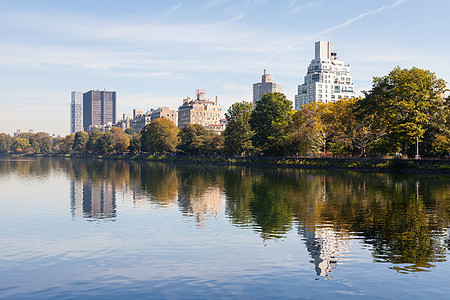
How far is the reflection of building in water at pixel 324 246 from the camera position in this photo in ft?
62.9

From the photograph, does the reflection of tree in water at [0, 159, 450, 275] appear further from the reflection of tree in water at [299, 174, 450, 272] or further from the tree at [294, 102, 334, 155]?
the tree at [294, 102, 334, 155]

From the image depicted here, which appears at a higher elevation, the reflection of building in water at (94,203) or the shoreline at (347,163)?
the shoreline at (347,163)

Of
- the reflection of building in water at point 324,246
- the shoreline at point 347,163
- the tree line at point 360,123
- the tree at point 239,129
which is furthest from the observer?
the tree at point 239,129

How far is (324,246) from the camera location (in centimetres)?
2248

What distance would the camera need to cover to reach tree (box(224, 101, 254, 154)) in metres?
126

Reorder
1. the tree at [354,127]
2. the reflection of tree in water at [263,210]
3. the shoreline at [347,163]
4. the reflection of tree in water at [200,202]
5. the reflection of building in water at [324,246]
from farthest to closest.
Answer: the tree at [354,127]
the shoreline at [347,163]
the reflection of tree in water at [200,202]
the reflection of tree in water at [263,210]
the reflection of building in water at [324,246]

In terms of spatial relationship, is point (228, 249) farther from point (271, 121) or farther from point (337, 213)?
point (271, 121)

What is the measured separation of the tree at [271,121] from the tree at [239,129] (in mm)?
2746

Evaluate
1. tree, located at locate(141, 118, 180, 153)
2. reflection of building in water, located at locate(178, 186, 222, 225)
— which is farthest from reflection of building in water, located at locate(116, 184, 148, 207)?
tree, located at locate(141, 118, 180, 153)

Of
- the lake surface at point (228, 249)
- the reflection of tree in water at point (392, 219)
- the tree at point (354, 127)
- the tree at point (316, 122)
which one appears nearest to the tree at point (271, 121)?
the tree at point (316, 122)

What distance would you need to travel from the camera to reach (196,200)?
43844mm

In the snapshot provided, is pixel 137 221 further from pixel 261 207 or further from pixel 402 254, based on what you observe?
pixel 402 254

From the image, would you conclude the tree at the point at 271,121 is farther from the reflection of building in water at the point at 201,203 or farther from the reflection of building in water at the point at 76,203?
the reflection of building in water at the point at 76,203

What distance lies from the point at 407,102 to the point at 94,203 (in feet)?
214
